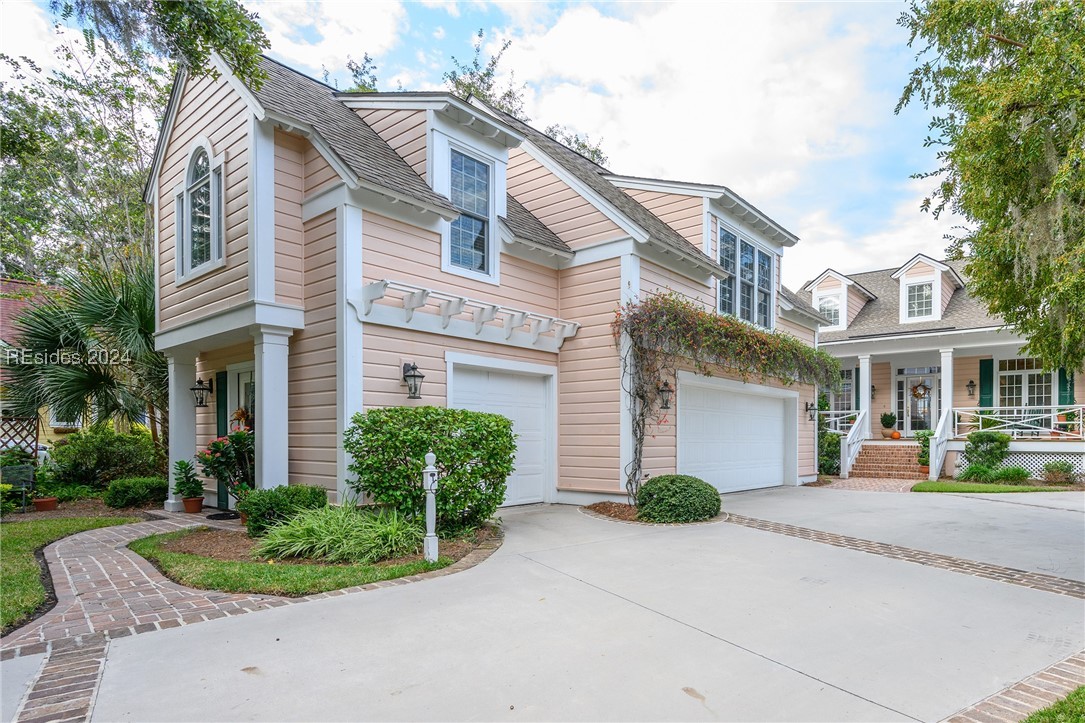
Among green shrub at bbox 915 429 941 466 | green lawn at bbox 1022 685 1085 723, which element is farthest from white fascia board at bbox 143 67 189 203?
green shrub at bbox 915 429 941 466

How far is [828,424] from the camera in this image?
18.9m

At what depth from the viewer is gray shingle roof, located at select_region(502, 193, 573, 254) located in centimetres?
995

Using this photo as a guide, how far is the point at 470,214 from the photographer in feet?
30.1

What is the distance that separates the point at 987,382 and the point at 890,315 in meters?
3.31

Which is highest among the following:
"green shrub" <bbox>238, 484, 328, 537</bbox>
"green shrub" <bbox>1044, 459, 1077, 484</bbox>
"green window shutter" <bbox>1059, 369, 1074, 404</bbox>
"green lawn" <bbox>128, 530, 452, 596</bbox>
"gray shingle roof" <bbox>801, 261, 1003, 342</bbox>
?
"gray shingle roof" <bbox>801, 261, 1003, 342</bbox>

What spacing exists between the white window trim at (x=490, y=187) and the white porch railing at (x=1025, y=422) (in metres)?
13.6

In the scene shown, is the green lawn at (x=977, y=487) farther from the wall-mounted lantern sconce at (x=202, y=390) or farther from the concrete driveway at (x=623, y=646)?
the wall-mounted lantern sconce at (x=202, y=390)

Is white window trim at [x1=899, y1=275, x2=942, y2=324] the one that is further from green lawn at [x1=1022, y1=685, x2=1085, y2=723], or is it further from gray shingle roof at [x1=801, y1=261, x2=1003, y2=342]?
green lawn at [x1=1022, y1=685, x2=1085, y2=723]

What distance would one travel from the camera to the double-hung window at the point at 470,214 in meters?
9.05

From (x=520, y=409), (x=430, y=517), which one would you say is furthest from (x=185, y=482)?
(x=430, y=517)

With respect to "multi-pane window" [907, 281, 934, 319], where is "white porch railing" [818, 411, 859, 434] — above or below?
below

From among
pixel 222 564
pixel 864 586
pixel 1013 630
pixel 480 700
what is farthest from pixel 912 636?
A: pixel 222 564

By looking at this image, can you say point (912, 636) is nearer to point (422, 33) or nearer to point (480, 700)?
point (480, 700)

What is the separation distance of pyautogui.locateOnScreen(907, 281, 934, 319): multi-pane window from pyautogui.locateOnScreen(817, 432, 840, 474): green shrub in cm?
522
